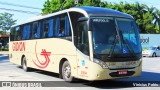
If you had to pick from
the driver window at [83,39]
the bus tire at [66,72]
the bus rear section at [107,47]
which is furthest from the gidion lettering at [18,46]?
the bus rear section at [107,47]

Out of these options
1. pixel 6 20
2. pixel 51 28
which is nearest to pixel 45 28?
pixel 51 28

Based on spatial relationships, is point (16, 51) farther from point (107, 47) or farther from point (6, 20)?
point (6, 20)

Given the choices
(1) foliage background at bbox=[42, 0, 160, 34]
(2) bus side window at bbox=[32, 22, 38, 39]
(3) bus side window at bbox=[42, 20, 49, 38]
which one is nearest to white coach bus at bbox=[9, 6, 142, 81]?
(3) bus side window at bbox=[42, 20, 49, 38]

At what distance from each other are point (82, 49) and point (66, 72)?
181 cm

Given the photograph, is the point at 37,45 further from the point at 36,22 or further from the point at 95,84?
the point at 95,84

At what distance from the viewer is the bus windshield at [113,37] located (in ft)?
39.3

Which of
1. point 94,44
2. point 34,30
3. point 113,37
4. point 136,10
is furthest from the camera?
point 136,10

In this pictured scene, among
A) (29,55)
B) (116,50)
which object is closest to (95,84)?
(116,50)

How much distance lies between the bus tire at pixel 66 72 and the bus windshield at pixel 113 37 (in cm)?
221

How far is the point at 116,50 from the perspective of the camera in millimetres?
12102

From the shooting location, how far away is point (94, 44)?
11938 mm

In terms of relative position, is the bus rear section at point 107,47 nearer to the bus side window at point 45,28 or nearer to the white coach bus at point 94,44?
the white coach bus at point 94,44

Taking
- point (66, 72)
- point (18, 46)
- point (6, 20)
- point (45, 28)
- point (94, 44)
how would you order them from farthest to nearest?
point (6, 20) < point (18, 46) < point (45, 28) < point (66, 72) < point (94, 44)

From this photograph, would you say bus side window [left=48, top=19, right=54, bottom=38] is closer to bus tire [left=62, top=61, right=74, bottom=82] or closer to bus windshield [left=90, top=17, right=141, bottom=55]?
bus tire [left=62, top=61, right=74, bottom=82]
